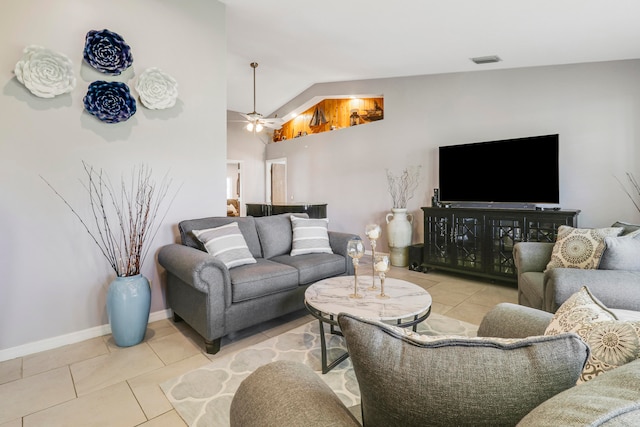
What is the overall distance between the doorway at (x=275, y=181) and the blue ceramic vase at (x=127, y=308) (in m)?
5.22

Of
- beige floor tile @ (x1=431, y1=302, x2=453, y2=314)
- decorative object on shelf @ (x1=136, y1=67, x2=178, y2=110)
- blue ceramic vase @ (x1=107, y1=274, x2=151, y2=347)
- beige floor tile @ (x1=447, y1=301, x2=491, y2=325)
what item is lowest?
beige floor tile @ (x1=447, y1=301, x2=491, y2=325)

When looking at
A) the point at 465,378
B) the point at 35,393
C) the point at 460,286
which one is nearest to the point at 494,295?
the point at 460,286

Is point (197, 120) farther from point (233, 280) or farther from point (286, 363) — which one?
point (286, 363)

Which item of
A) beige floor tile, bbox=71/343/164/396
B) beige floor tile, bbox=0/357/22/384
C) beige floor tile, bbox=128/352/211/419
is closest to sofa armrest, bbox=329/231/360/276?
beige floor tile, bbox=128/352/211/419

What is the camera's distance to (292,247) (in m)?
3.31

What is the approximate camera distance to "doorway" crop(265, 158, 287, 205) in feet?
24.8

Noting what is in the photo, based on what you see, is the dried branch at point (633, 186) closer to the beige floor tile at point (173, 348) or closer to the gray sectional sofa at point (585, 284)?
the gray sectional sofa at point (585, 284)

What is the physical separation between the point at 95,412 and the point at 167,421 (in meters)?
0.42

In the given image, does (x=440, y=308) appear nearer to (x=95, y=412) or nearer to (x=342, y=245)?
(x=342, y=245)

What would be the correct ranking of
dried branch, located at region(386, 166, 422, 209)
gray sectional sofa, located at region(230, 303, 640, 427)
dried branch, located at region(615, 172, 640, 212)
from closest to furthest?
gray sectional sofa, located at region(230, 303, 640, 427) < dried branch, located at region(615, 172, 640, 212) < dried branch, located at region(386, 166, 422, 209)

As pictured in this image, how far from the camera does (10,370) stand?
82.3 inches

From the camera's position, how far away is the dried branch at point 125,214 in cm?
254

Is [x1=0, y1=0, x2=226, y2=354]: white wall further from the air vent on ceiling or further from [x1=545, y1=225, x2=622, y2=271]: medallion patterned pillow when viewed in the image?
[x1=545, y1=225, x2=622, y2=271]: medallion patterned pillow

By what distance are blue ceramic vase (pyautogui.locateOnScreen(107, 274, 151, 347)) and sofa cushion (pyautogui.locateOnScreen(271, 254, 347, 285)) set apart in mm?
1173
